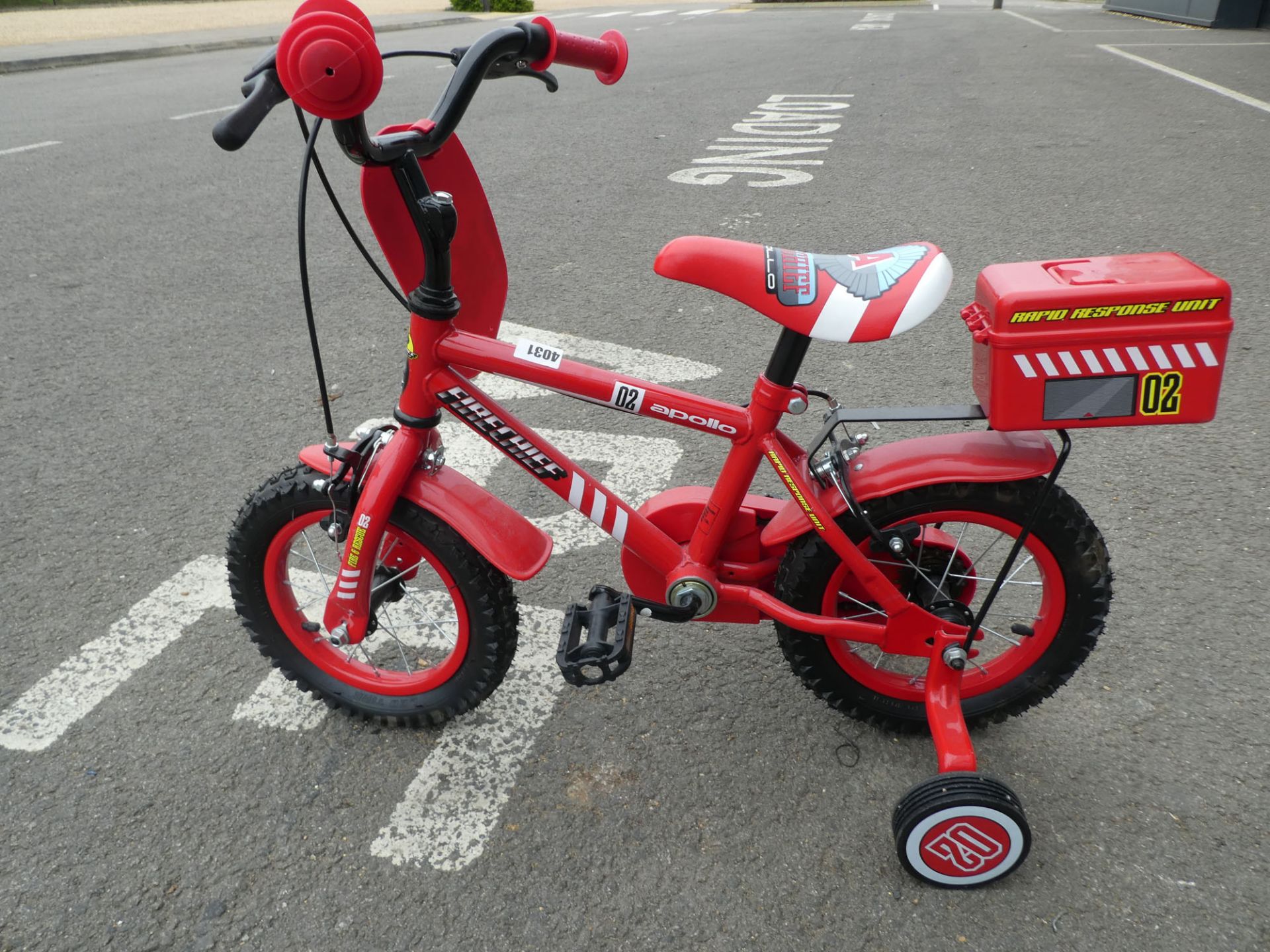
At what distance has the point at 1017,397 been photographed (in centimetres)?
180

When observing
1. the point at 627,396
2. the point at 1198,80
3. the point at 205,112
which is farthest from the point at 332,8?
the point at 1198,80

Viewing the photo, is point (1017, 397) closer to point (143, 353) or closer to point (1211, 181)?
point (143, 353)

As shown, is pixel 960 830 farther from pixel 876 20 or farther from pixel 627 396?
pixel 876 20

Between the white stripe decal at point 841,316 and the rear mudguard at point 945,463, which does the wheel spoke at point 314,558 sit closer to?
the rear mudguard at point 945,463

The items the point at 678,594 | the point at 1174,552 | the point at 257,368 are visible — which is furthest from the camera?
the point at 257,368

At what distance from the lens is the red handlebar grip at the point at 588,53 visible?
1.92m

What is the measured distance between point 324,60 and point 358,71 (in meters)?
0.05

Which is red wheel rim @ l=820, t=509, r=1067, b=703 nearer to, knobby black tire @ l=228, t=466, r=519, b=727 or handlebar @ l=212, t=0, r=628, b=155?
knobby black tire @ l=228, t=466, r=519, b=727

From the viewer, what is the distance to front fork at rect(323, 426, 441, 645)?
215 centimetres

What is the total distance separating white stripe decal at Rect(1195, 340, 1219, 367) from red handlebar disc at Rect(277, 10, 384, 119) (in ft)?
4.99

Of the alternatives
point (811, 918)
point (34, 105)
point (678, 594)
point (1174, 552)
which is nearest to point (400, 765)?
point (678, 594)

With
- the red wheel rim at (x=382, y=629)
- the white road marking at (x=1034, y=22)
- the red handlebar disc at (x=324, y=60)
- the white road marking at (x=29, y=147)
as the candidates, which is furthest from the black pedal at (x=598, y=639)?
the white road marking at (x=1034, y=22)

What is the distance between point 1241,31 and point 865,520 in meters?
18.2

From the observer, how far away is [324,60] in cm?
150
